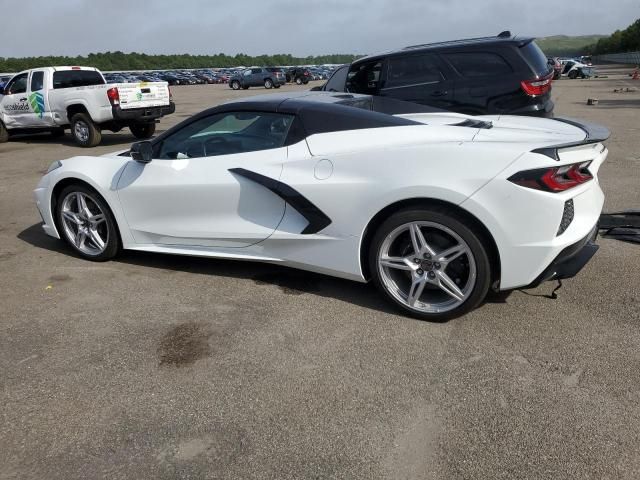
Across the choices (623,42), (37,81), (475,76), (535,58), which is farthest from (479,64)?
(623,42)

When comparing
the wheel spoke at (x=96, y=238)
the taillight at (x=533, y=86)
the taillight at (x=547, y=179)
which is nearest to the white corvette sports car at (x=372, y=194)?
the taillight at (x=547, y=179)

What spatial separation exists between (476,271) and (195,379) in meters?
1.75

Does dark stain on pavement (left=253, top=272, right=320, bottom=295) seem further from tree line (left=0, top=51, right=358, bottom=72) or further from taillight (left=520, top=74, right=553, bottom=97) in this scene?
tree line (left=0, top=51, right=358, bottom=72)

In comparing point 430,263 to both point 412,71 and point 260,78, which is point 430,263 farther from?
point 260,78

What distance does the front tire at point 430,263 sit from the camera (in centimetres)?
329

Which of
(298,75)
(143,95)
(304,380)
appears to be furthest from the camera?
(298,75)

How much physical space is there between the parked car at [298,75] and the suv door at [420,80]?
3918 centimetres

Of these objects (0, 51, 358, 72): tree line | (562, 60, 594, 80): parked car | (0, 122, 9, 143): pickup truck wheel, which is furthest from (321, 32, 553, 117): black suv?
(0, 51, 358, 72): tree line

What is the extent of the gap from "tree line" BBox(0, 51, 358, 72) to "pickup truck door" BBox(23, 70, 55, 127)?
205 ft

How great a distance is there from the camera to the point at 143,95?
12469mm

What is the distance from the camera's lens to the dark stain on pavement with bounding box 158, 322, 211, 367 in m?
3.23

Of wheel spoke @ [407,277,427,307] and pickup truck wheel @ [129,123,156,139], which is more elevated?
pickup truck wheel @ [129,123,156,139]

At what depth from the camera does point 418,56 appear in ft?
25.3

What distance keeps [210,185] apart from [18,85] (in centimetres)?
1220
